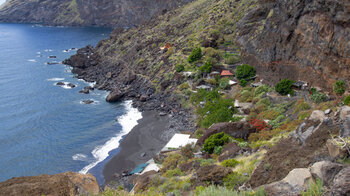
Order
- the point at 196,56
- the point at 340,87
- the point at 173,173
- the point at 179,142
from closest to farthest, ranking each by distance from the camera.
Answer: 1. the point at 173,173
2. the point at 340,87
3. the point at 179,142
4. the point at 196,56

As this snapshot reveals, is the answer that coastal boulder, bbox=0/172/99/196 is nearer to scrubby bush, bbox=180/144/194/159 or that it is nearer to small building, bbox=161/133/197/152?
scrubby bush, bbox=180/144/194/159

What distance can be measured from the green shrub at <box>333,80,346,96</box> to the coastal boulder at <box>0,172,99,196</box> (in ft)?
91.8

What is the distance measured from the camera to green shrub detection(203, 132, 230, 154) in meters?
26.6

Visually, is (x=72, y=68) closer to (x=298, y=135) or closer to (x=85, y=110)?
(x=85, y=110)

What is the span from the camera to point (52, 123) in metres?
50.3

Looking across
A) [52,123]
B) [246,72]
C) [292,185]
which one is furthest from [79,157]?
[292,185]

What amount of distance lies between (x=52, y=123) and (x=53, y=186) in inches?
1584

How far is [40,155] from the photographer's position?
40031mm

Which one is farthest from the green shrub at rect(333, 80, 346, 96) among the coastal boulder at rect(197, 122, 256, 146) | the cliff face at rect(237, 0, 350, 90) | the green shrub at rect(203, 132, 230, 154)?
the green shrub at rect(203, 132, 230, 154)

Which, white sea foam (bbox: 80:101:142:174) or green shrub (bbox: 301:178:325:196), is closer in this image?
green shrub (bbox: 301:178:325:196)

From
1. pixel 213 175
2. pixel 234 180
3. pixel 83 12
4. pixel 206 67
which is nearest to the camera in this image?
pixel 234 180

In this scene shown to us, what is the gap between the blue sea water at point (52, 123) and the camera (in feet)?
125

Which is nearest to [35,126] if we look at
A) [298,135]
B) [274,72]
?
[274,72]

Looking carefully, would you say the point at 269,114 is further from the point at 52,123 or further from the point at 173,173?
the point at 52,123
